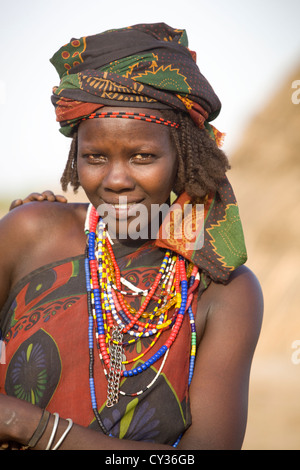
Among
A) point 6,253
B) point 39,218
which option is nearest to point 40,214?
point 39,218

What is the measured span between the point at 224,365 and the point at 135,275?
0.60 meters

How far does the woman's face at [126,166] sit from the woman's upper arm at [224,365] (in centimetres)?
52

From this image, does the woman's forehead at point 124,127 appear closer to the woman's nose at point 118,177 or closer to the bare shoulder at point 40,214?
the woman's nose at point 118,177

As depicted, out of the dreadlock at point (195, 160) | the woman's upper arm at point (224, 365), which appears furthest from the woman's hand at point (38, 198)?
the woman's upper arm at point (224, 365)

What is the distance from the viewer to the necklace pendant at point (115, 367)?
267cm

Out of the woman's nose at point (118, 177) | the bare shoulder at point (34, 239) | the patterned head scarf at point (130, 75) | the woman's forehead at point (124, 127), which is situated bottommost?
the bare shoulder at point (34, 239)

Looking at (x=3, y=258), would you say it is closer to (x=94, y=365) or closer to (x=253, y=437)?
(x=94, y=365)

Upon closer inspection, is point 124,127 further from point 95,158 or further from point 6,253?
point 6,253

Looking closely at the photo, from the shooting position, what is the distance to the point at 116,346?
276 cm

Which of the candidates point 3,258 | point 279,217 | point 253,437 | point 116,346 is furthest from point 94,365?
point 279,217

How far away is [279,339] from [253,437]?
4.65m

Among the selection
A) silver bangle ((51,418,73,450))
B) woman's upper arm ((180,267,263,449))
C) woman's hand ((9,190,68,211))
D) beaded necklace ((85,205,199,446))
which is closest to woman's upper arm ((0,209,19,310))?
woman's hand ((9,190,68,211))

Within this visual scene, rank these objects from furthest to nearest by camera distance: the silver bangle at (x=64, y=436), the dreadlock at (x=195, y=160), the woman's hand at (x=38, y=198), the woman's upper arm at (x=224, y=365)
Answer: the woman's hand at (x=38, y=198) < the dreadlock at (x=195, y=160) < the woman's upper arm at (x=224, y=365) < the silver bangle at (x=64, y=436)

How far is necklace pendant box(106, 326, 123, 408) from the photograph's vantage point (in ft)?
8.76
